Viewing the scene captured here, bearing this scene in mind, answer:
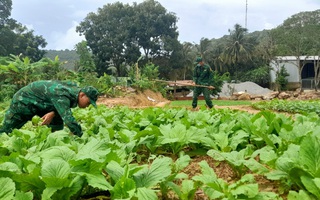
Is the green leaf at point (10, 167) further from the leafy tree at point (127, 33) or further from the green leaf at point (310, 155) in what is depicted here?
the leafy tree at point (127, 33)

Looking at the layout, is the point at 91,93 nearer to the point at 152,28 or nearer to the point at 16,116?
the point at 16,116

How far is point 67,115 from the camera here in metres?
4.28

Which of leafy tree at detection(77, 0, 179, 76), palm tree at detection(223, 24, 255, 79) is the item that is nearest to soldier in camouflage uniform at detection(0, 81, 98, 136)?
leafy tree at detection(77, 0, 179, 76)

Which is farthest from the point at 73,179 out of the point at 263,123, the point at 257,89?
the point at 257,89

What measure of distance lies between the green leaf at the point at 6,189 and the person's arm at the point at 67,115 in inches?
99.5

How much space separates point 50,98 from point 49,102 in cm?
16

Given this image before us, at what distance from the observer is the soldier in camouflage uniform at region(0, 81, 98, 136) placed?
4.48m

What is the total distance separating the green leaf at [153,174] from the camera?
5.96ft

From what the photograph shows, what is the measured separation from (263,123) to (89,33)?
4181 cm

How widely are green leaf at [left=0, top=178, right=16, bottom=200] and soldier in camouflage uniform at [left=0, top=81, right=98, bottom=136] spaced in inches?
102

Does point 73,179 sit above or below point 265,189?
above

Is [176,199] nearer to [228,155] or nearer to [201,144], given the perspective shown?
[228,155]

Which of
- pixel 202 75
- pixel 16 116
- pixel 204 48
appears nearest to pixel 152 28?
pixel 204 48

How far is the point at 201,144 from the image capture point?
3.08 metres
